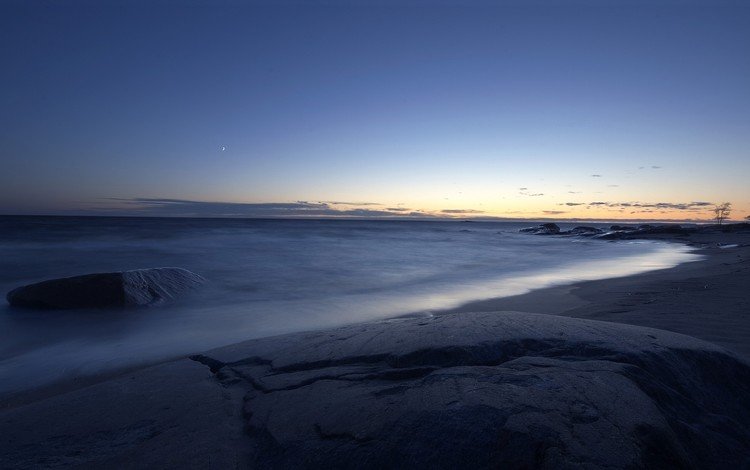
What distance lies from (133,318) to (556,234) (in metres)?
38.4

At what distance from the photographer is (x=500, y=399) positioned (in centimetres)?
184

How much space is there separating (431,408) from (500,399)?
31 cm

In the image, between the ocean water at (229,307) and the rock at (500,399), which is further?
the ocean water at (229,307)

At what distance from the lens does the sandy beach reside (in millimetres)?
1664

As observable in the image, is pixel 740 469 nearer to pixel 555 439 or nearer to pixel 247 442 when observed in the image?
pixel 555 439

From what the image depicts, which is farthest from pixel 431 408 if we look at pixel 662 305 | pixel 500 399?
pixel 662 305

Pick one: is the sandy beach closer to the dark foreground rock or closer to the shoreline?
the dark foreground rock

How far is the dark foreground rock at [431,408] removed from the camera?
5.43 feet

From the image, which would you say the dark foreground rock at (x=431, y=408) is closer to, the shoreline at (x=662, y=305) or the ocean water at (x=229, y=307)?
the shoreline at (x=662, y=305)

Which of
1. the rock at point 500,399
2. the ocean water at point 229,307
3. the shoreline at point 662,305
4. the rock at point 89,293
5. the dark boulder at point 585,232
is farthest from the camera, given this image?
the dark boulder at point 585,232

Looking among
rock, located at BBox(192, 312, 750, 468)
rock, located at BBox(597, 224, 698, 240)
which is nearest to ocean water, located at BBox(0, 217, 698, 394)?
rock, located at BBox(192, 312, 750, 468)

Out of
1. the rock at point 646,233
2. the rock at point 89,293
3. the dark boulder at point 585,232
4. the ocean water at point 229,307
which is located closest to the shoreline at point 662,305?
the ocean water at point 229,307

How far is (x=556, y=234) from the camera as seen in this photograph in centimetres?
3847

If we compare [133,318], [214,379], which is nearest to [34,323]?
[133,318]
